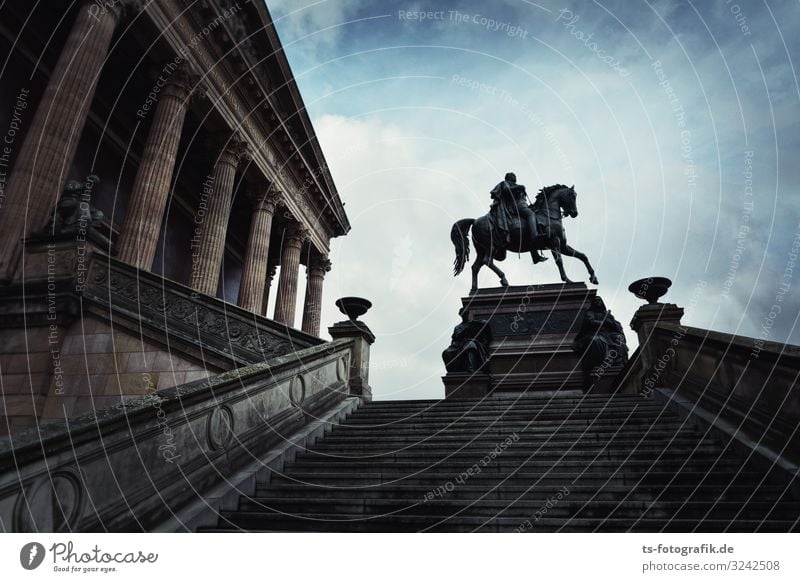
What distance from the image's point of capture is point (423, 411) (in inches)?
284

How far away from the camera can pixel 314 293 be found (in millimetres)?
29391

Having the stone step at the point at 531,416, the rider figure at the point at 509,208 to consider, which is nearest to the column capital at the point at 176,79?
the rider figure at the point at 509,208

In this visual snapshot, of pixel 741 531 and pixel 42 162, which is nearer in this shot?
pixel 741 531

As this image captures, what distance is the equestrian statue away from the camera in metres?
12.4

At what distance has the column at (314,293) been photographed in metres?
28.7

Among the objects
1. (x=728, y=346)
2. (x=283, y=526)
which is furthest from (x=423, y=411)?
(x=728, y=346)

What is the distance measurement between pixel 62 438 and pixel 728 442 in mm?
6236

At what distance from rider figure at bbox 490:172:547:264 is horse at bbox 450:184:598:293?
0.12 metres

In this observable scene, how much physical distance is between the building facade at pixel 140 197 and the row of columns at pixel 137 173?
40 mm

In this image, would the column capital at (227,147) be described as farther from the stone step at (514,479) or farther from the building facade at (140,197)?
the stone step at (514,479)

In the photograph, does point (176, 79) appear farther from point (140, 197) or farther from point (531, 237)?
point (531, 237)

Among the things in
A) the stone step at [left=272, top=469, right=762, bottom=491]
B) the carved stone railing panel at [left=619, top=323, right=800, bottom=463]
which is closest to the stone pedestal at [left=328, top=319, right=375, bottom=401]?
the stone step at [left=272, top=469, right=762, bottom=491]
